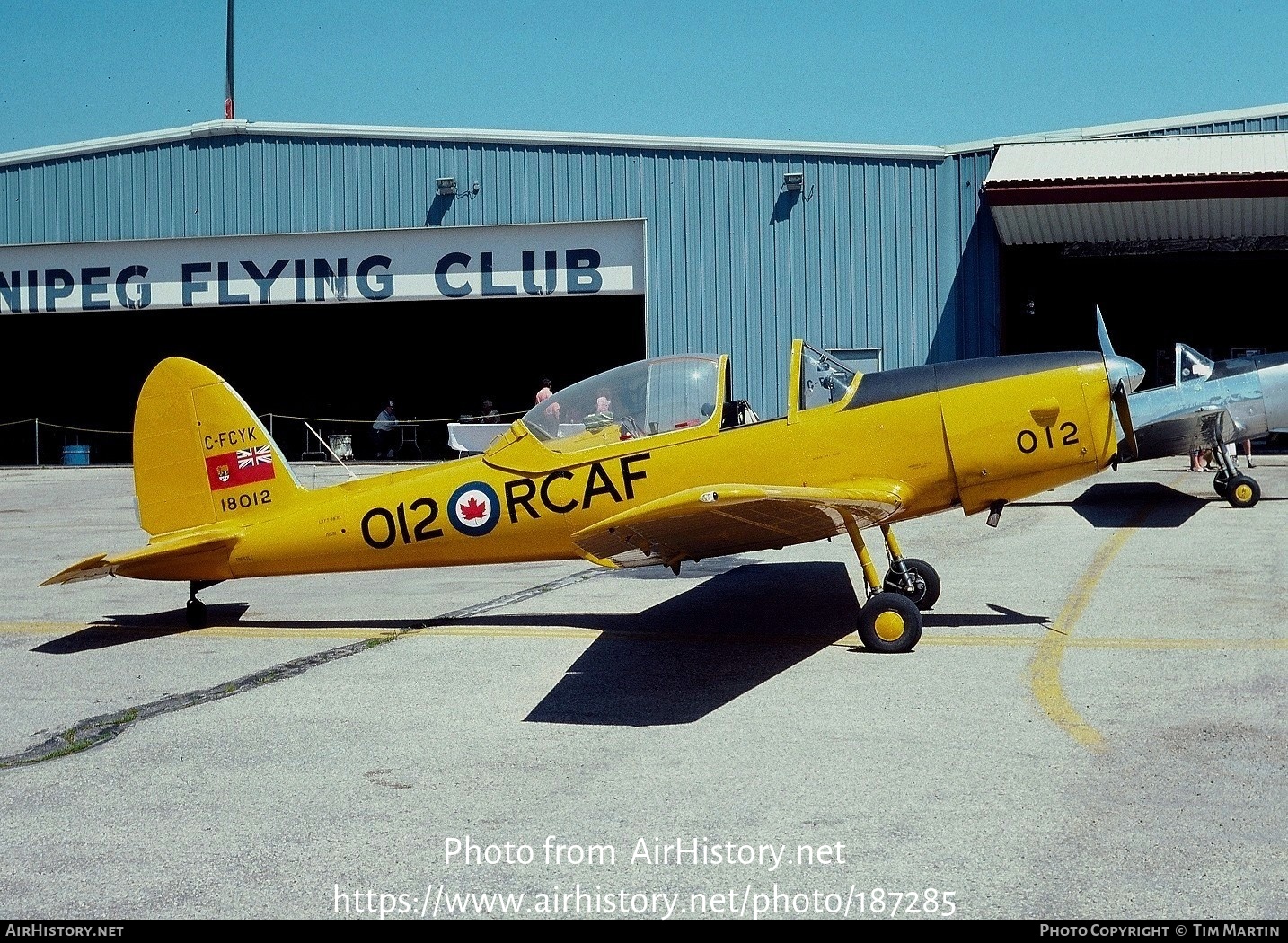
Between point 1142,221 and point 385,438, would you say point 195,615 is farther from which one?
point 385,438

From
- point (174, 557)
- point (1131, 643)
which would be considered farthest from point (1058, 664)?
point (174, 557)

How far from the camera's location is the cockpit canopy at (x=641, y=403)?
7641 millimetres

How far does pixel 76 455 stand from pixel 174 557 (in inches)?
958

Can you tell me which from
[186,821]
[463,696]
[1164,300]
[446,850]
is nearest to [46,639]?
[463,696]

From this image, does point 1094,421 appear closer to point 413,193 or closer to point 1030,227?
point 1030,227

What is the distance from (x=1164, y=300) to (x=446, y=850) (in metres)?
31.1

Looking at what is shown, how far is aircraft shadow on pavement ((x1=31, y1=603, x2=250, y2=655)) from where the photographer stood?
817 cm

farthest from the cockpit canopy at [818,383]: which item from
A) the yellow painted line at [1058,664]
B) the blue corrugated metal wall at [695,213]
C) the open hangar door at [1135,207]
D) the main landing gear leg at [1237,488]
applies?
the blue corrugated metal wall at [695,213]

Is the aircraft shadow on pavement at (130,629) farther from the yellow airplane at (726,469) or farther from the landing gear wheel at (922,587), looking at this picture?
the landing gear wheel at (922,587)

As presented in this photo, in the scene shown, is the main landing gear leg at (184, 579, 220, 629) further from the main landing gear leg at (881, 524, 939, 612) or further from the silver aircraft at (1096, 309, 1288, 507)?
the silver aircraft at (1096, 309, 1288, 507)

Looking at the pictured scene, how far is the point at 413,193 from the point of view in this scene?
2542 centimetres

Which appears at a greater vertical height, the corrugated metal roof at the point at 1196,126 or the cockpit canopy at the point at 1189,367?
the corrugated metal roof at the point at 1196,126

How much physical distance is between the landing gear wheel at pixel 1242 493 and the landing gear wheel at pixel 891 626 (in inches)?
345

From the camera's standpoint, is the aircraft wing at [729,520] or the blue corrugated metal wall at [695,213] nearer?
the aircraft wing at [729,520]
